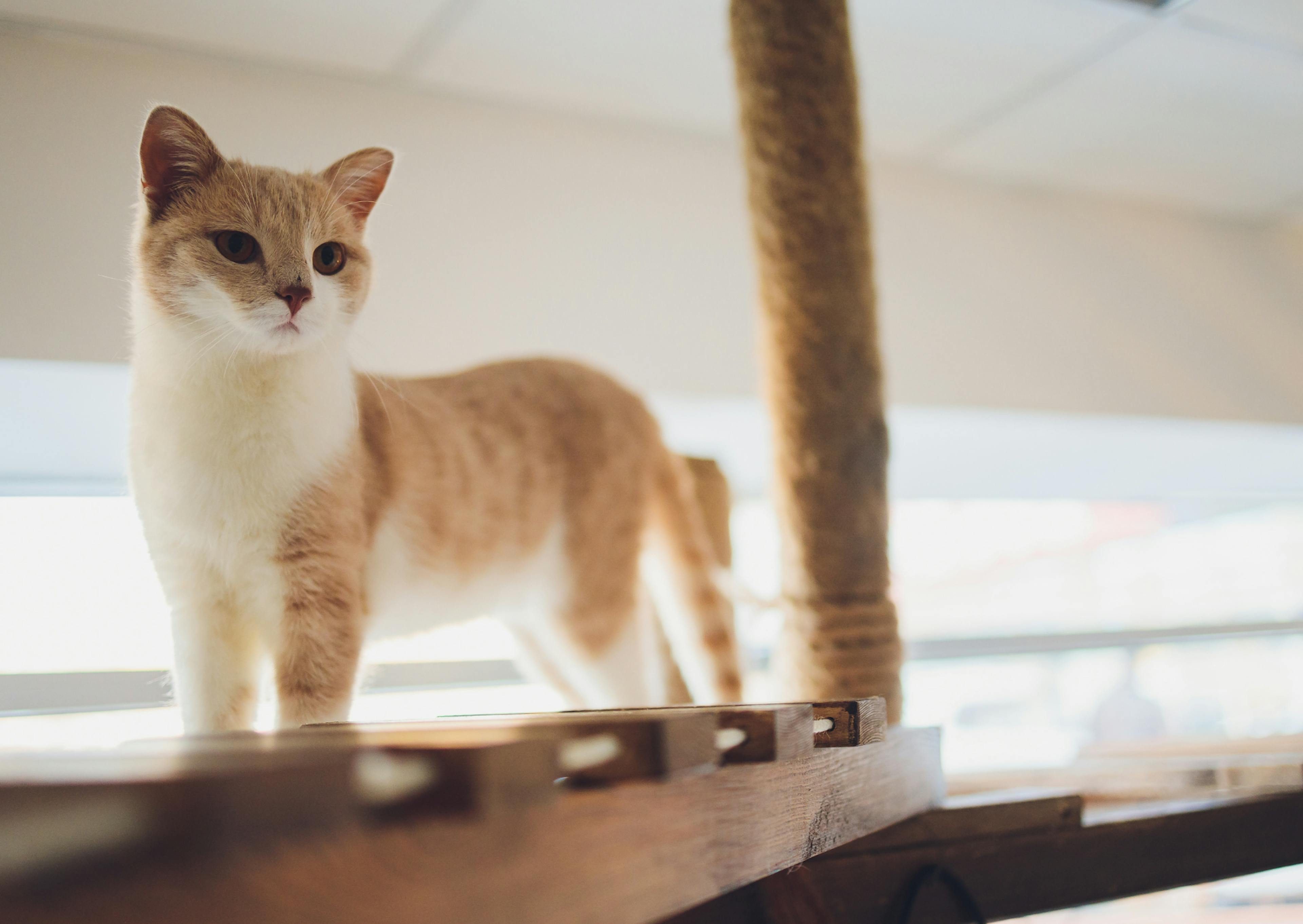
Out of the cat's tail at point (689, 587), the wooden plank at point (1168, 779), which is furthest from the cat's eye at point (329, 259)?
the wooden plank at point (1168, 779)

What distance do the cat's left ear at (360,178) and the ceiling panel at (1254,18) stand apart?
1.51 meters

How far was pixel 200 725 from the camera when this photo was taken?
0.84 metres

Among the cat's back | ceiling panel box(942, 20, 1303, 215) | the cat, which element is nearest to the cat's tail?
the cat's back

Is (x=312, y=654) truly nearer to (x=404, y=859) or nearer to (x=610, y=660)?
(x=610, y=660)

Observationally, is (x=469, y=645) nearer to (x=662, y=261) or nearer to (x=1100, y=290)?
(x=662, y=261)

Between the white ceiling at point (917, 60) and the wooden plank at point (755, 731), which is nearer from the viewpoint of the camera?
the wooden plank at point (755, 731)

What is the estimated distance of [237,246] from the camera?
775 mm

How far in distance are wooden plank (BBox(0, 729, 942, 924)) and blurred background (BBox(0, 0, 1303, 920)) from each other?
593 mm

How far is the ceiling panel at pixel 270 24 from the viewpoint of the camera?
1.42m

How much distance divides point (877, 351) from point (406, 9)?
3.00 ft

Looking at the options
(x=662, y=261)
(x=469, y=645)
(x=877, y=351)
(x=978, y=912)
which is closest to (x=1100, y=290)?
(x=662, y=261)

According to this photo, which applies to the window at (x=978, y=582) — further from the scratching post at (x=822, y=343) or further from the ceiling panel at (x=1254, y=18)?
the ceiling panel at (x=1254, y=18)

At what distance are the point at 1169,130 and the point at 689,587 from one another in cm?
163

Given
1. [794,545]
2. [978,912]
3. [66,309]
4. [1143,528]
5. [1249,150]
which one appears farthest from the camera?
[1143,528]
